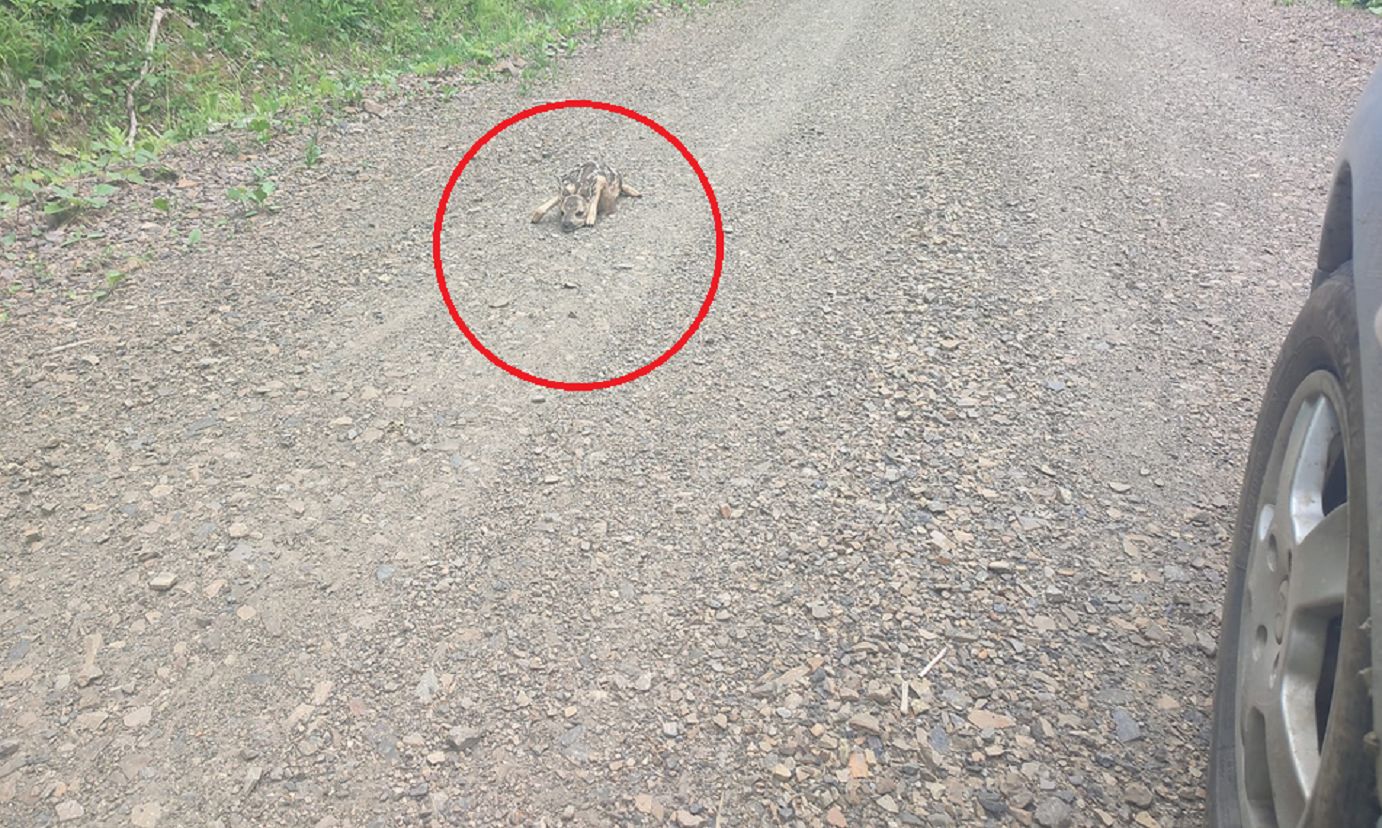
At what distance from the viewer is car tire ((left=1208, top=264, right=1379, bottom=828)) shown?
5.14 feet

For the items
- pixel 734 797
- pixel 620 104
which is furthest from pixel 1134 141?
pixel 734 797

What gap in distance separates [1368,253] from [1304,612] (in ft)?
2.49

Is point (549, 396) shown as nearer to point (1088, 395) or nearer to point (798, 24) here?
point (1088, 395)

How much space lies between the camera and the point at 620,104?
24.9 feet

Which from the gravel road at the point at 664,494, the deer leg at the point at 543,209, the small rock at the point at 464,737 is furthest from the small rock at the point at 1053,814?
the deer leg at the point at 543,209

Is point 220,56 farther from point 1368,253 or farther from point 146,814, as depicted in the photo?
point 1368,253

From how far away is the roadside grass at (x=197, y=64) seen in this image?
6.78 meters

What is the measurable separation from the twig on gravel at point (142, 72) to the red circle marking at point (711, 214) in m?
2.72

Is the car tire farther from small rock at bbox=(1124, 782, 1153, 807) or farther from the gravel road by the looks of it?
the gravel road

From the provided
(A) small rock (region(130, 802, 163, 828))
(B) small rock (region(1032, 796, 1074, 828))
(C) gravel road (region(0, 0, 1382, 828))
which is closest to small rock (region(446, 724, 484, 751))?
(C) gravel road (region(0, 0, 1382, 828))

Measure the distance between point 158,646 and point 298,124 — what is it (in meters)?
5.25

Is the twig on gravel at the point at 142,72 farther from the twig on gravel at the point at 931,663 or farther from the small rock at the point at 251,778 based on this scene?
the twig on gravel at the point at 931,663

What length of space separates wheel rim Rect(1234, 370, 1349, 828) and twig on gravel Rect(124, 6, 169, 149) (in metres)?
7.56

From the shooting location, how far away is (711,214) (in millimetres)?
5797
